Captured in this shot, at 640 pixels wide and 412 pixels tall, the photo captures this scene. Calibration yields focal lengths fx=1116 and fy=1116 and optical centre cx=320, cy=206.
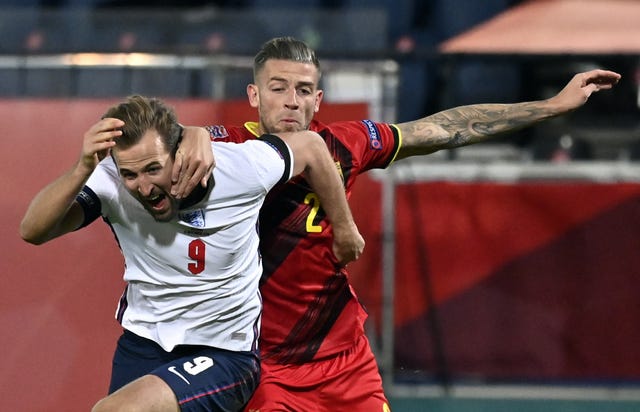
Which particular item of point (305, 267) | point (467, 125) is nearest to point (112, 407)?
point (305, 267)

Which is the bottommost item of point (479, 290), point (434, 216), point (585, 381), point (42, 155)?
point (585, 381)

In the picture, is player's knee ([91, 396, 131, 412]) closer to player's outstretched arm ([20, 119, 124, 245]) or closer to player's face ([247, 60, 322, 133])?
player's outstretched arm ([20, 119, 124, 245])

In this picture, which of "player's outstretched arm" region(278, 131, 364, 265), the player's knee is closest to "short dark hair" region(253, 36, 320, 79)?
"player's outstretched arm" region(278, 131, 364, 265)

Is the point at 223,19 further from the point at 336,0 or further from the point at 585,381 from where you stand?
the point at 585,381

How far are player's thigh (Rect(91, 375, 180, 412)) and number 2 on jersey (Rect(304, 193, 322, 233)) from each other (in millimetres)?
837

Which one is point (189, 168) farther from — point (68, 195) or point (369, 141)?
point (369, 141)

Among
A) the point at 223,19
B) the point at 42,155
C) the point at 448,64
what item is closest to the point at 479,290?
the point at 448,64

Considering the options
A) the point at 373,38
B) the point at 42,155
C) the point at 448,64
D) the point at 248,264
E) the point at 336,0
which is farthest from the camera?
the point at 336,0

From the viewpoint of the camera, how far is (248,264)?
366 centimetres

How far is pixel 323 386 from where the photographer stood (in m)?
4.04

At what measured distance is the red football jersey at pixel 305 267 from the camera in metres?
3.94

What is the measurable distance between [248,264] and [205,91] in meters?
2.33

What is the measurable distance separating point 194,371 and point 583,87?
1881 mm

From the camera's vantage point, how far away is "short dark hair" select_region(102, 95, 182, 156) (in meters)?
3.31
